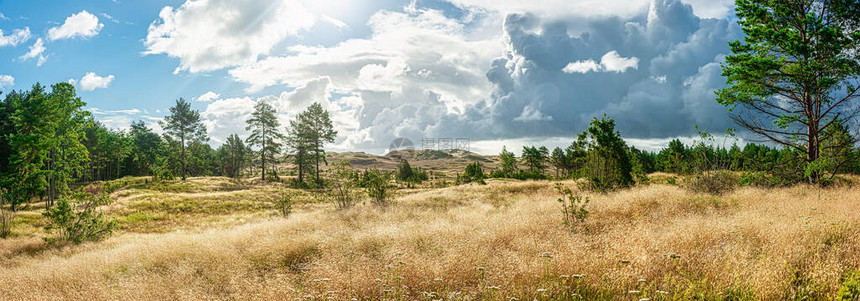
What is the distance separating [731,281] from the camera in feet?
14.9

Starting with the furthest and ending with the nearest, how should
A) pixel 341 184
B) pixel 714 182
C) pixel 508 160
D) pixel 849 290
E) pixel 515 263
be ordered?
1. pixel 508 160
2. pixel 341 184
3. pixel 714 182
4. pixel 515 263
5. pixel 849 290

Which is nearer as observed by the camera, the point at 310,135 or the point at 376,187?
the point at 376,187

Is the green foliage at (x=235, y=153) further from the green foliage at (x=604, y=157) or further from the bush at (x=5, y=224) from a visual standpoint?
the green foliage at (x=604, y=157)

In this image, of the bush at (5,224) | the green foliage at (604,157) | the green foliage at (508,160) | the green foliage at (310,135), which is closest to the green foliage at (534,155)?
the green foliage at (508,160)

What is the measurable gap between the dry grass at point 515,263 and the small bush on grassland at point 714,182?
199 inches

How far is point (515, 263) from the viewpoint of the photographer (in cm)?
546

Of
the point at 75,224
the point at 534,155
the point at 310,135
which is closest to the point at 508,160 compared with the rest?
the point at 534,155

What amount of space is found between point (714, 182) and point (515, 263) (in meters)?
14.3

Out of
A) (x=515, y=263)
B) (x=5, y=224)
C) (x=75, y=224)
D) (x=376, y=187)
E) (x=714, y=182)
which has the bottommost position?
(x=5, y=224)

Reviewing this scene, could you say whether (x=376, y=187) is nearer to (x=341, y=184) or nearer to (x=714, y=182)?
(x=341, y=184)

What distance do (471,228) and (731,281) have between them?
4.93 m

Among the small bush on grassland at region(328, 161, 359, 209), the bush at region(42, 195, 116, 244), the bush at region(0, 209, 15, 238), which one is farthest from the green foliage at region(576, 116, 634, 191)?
the bush at region(0, 209, 15, 238)

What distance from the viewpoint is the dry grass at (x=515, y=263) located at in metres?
4.60

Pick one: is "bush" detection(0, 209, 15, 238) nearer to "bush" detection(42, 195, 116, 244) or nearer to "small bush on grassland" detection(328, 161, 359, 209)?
"bush" detection(42, 195, 116, 244)
